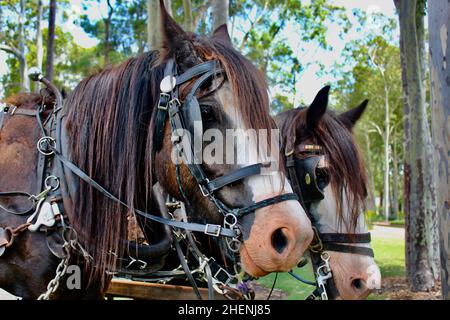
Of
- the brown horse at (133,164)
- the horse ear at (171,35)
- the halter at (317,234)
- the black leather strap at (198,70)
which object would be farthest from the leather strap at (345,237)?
the horse ear at (171,35)

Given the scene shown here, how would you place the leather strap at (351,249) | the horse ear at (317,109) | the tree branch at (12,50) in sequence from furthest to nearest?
the tree branch at (12,50) → the horse ear at (317,109) → the leather strap at (351,249)

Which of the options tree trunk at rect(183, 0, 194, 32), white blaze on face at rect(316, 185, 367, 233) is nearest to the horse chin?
white blaze on face at rect(316, 185, 367, 233)

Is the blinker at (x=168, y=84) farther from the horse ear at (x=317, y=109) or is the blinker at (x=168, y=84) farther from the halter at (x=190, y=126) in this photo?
the horse ear at (x=317, y=109)

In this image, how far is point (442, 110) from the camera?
239 cm

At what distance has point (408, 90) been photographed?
32.6 ft

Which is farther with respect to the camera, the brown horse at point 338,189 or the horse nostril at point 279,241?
the brown horse at point 338,189

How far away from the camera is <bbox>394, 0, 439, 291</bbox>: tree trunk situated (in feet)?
31.2

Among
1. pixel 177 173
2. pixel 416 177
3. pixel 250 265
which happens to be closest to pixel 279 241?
pixel 250 265

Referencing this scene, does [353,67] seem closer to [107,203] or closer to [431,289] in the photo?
[431,289]

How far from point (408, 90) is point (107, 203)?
9.13 metres

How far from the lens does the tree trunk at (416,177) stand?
9.52 meters

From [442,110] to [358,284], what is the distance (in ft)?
4.98

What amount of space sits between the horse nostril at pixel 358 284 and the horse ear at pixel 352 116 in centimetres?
154

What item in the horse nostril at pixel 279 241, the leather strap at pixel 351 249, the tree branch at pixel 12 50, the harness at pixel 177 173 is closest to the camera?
the horse nostril at pixel 279 241
